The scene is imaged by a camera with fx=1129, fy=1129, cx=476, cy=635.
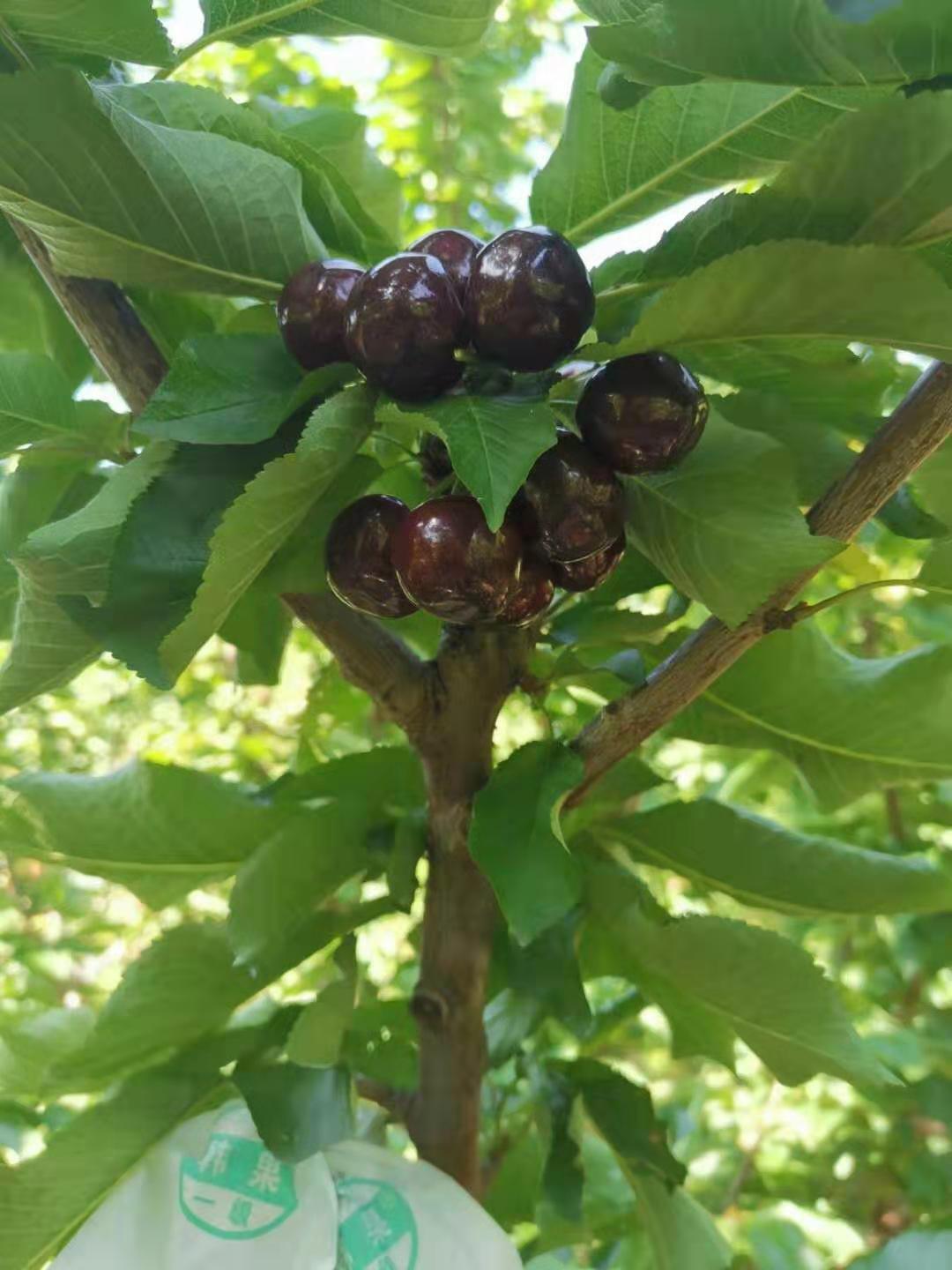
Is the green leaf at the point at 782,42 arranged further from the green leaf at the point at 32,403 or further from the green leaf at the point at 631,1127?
the green leaf at the point at 631,1127

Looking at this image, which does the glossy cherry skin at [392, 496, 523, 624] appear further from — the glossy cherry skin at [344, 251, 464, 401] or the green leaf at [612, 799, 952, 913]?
the green leaf at [612, 799, 952, 913]

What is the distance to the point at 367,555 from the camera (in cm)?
44

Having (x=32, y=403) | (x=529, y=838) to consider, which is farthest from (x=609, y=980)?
(x=32, y=403)

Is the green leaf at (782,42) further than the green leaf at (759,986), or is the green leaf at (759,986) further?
the green leaf at (759,986)

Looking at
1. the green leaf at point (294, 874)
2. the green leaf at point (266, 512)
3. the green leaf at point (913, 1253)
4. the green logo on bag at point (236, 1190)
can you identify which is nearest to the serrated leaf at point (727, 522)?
the green leaf at point (266, 512)

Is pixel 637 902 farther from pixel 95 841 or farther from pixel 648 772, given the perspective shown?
pixel 95 841

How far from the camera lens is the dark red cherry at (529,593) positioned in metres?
0.43

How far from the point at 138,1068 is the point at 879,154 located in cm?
57

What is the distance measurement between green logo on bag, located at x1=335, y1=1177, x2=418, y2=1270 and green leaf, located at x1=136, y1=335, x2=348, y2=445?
36cm

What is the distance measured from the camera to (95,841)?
59 cm

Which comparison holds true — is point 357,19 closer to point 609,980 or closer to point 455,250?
point 455,250

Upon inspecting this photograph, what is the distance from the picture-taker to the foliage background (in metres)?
0.82

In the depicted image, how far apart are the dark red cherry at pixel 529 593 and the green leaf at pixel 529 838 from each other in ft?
0.26

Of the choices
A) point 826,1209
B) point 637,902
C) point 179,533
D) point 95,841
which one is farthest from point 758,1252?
point 179,533
